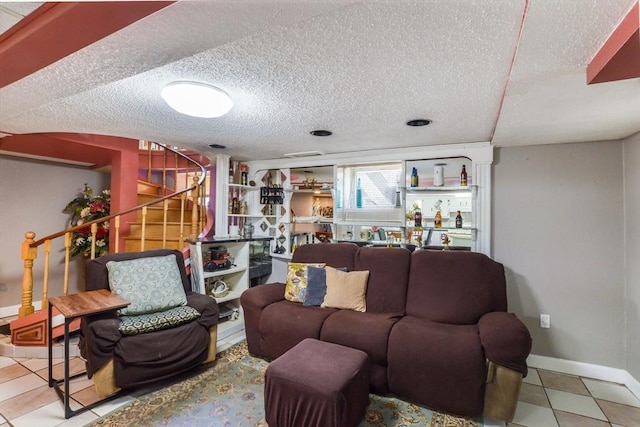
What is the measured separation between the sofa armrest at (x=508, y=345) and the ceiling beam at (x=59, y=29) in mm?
2294

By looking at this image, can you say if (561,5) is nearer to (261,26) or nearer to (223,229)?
(261,26)

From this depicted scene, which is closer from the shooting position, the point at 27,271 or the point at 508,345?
the point at 508,345

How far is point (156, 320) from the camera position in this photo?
2160 mm

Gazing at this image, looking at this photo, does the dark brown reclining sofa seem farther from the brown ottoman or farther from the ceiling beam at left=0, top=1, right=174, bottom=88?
the ceiling beam at left=0, top=1, right=174, bottom=88

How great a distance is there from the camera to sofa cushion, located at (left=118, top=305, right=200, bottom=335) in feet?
6.72

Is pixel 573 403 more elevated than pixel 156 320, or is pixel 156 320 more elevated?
pixel 156 320

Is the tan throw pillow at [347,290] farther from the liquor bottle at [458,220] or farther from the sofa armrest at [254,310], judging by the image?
the liquor bottle at [458,220]

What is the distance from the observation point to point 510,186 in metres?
2.78

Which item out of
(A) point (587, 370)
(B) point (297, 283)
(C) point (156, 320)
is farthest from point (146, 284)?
(A) point (587, 370)

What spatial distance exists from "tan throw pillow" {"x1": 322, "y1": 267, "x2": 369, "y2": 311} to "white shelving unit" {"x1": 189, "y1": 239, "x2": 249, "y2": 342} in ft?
4.01

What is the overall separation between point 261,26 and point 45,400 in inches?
107

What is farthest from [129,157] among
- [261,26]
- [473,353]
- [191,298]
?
[473,353]

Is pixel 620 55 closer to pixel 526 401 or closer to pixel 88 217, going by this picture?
pixel 526 401

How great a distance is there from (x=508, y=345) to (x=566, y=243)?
55.4 inches
